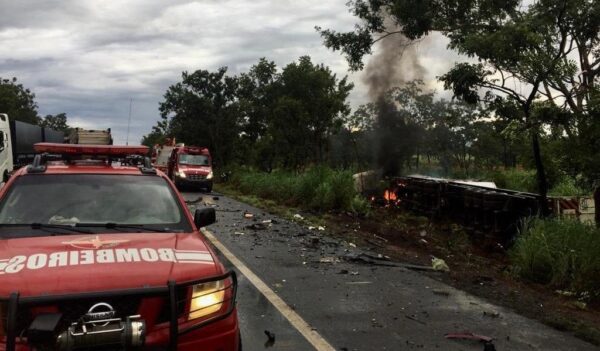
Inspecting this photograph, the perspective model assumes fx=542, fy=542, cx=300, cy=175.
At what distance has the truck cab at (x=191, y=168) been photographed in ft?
86.2

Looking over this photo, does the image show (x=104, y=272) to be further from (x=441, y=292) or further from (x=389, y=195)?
(x=389, y=195)

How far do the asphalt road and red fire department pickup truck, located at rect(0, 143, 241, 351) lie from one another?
143 centimetres

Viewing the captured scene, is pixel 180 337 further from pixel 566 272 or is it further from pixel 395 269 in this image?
pixel 566 272

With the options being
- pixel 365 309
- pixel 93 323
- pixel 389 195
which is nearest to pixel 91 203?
pixel 93 323

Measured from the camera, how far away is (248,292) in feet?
21.2

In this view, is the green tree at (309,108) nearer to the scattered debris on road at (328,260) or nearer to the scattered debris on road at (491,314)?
the scattered debris on road at (328,260)

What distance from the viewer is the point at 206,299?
10.5ft

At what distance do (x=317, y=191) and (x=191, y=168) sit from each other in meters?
10.8

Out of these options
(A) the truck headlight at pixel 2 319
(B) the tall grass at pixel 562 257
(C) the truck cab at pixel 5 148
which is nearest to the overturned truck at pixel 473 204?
(B) the tall grass at pixel 562 257

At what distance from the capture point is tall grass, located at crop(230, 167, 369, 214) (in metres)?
16.6

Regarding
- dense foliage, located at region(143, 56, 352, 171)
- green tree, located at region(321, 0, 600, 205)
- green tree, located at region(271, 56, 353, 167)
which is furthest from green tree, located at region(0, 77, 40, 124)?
green tree, located at region(321, 0, 600, 205)

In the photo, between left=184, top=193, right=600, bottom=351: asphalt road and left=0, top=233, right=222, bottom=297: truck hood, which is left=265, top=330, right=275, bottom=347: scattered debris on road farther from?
left=0, top=233, right=222, bottom=297: truck hood

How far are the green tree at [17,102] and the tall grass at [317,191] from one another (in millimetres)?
44900

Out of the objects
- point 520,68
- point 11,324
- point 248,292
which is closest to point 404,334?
point 248,292
